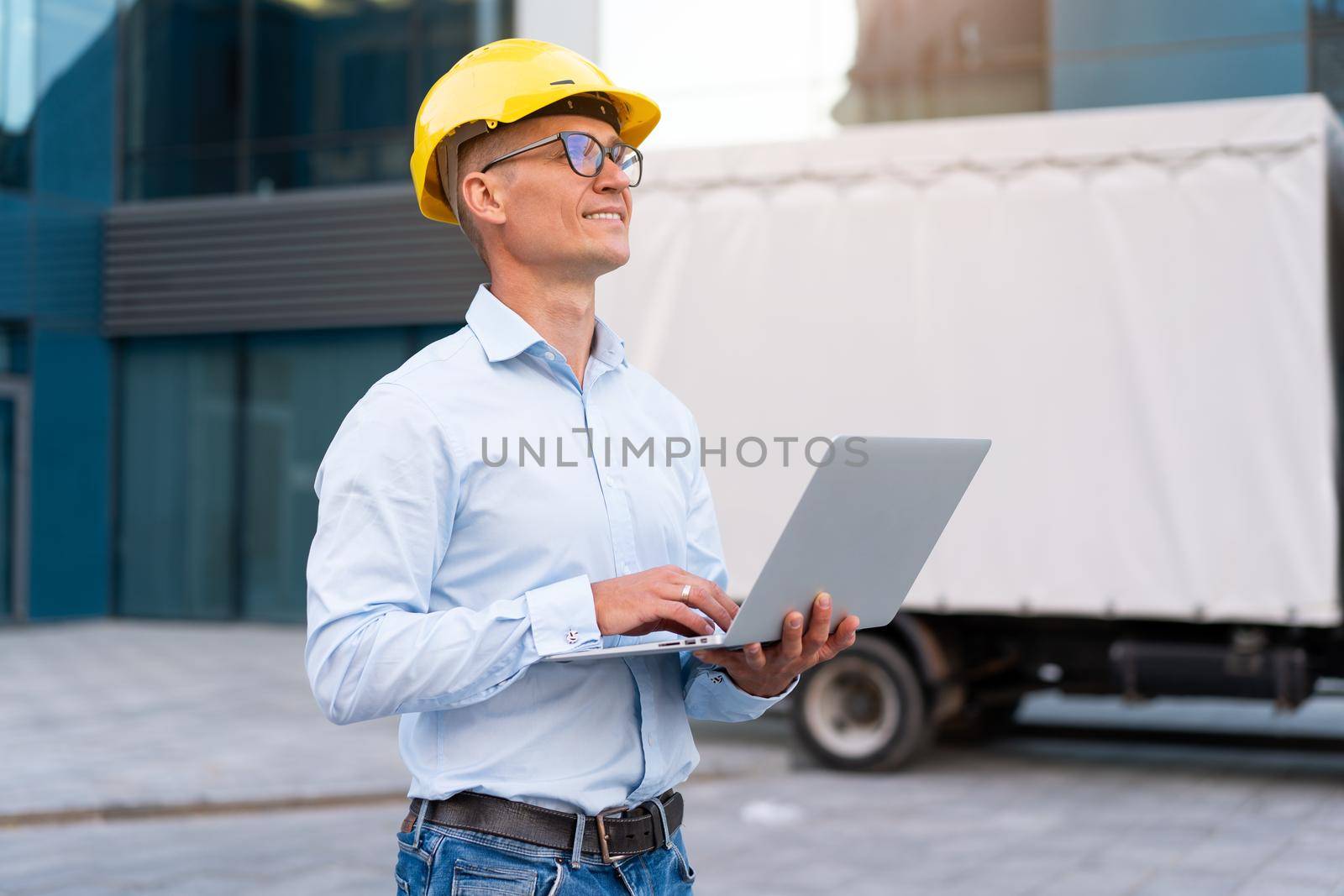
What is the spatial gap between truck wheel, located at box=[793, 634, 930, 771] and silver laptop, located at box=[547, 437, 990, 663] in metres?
6.76

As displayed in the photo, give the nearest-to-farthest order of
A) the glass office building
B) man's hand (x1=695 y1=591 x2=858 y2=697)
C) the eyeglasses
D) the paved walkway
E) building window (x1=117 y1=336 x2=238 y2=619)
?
man's hand (x1=695 y1=591 x2=858 y2=697) → the eyeglasses → the paved walkway → the glass office building → building window (x1=117 y1=336 x2=238 y2=619)

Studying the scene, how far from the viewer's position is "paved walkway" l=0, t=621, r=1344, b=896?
20.8ft

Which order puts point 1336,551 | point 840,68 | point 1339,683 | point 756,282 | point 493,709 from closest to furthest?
1. point 493,709
2. point 1336,551
3. point 1339,683
4. point 756,282
5. point 840,68

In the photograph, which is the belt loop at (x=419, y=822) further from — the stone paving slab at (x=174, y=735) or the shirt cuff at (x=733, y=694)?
the stone paving slab at (x=174, y=735)

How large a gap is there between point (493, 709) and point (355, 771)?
6957mm

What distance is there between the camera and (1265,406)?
7.89 m

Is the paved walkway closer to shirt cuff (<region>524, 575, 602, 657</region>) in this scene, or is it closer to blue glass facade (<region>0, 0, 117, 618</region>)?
shirt cuff (<region>524, 575, 602, 657</region>)

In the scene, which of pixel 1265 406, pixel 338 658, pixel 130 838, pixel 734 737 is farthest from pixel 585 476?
pixel 734 737

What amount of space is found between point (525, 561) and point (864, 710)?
7.40m

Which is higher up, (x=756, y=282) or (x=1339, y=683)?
(x=756, y=282)

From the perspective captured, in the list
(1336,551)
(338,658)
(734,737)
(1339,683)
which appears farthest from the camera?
(734,737)

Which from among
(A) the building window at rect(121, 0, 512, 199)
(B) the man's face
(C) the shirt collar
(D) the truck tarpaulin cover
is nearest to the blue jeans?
(C) the shirt collar

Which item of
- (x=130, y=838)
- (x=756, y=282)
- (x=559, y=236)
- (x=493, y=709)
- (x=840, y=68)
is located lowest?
(x=130, y=838)

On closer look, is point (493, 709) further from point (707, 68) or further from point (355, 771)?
point (707, 68)
